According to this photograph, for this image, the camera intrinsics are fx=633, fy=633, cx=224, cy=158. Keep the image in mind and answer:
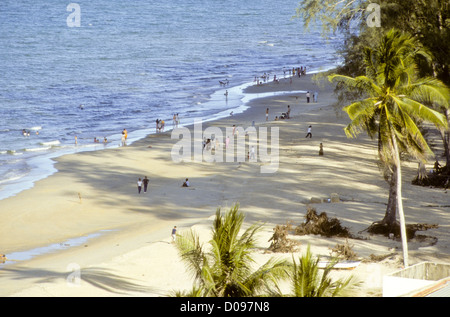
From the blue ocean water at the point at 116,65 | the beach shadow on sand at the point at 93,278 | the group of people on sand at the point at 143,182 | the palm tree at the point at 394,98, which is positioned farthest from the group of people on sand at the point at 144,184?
the palm tree at the point at 394,98

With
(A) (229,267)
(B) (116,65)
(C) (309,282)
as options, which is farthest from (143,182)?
(B) (116,65)

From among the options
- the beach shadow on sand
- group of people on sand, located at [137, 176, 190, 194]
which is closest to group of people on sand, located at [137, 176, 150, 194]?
group of people on sand, located at [137, 176, 190, 194]

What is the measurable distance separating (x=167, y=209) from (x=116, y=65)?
61.4 metres

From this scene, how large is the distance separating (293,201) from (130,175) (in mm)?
10213

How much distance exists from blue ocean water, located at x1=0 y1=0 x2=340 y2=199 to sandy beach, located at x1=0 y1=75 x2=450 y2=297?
372 cm

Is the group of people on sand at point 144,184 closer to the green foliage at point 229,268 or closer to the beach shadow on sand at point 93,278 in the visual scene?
the beach shadow on sand at point 93,278

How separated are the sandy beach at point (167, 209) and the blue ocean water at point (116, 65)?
12.2 ft

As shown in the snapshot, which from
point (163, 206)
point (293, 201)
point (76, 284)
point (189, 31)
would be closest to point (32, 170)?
point (163, 206)

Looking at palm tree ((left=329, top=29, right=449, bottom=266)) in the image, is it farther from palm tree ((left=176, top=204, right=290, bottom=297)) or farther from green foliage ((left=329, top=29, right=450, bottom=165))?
palm tree ((left=176, top=204, right=290, bottom=297))

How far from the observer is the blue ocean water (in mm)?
46344

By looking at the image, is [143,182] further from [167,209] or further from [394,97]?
[394,97]

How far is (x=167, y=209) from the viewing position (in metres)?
26.6
